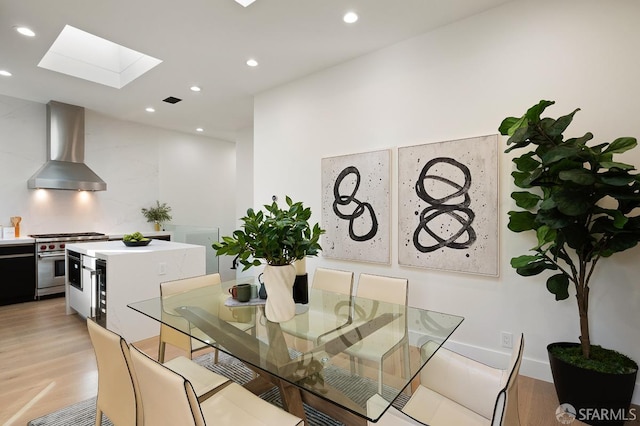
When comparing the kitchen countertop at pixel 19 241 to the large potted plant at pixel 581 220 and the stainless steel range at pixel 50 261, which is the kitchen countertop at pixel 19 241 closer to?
the stainless steel range at pixel 50 261

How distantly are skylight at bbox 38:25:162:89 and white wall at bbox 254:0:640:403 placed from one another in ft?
7.92

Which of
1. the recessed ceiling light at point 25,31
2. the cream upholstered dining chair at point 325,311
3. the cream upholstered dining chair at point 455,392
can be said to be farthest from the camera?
the recessed ceiling light at point 25,31

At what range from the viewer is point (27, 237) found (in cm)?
486

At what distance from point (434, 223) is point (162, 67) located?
3.50 m

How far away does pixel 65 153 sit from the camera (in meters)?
5.16

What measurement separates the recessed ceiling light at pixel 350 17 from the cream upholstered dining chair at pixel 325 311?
7.33 ft

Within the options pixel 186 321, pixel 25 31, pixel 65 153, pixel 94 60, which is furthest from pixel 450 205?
pixel 65 153

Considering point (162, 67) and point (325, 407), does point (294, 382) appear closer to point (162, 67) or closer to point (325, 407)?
point (325, 407)

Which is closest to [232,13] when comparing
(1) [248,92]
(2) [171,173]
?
(1) [248,92]

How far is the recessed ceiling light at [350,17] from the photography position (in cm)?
274

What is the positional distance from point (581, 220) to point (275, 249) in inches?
76.9

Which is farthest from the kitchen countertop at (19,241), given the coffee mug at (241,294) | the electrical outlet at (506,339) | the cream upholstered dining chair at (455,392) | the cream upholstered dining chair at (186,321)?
the electrical outlet at (506,339)

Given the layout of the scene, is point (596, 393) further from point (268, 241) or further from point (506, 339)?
point (268, 241)

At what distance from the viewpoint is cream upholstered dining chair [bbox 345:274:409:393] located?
63.3 inches
